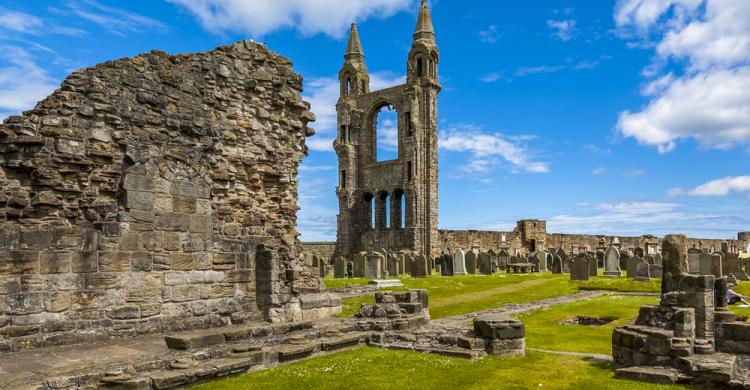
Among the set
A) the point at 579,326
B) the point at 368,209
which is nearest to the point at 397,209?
the point at 368,209

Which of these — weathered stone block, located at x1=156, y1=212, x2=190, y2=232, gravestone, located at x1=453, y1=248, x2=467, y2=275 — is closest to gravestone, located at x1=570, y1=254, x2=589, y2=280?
gravestone, located at x1=453, y1=248, x2=467, y2=275

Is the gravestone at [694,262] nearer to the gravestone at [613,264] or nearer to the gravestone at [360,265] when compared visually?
the gravestone at [613,264]

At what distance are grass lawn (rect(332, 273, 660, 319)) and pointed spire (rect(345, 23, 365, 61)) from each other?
27.5 metres

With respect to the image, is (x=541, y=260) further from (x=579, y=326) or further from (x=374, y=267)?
(x=579, y=326)

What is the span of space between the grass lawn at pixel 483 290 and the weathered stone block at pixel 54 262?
19.0ft

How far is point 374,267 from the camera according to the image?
25281mm

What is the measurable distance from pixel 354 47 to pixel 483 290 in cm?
3142

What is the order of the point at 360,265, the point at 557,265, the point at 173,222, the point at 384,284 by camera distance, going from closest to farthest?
the point at 173,222 < the point at 384,284 < the point at 360,265 < the point at 557,265

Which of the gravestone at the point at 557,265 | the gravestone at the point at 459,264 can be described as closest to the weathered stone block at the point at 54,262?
the gravestone at the point at 459,264

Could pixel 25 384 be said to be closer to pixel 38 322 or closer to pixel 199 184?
pixel 38 322

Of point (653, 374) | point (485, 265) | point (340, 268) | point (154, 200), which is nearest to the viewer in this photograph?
point (653, 374)

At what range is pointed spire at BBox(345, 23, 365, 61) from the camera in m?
47.2

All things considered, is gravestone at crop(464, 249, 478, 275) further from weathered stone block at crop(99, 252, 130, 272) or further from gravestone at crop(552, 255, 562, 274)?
weathered stone block at crop(99, 252, 130, 272)

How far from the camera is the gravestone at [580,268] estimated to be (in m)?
24.0
